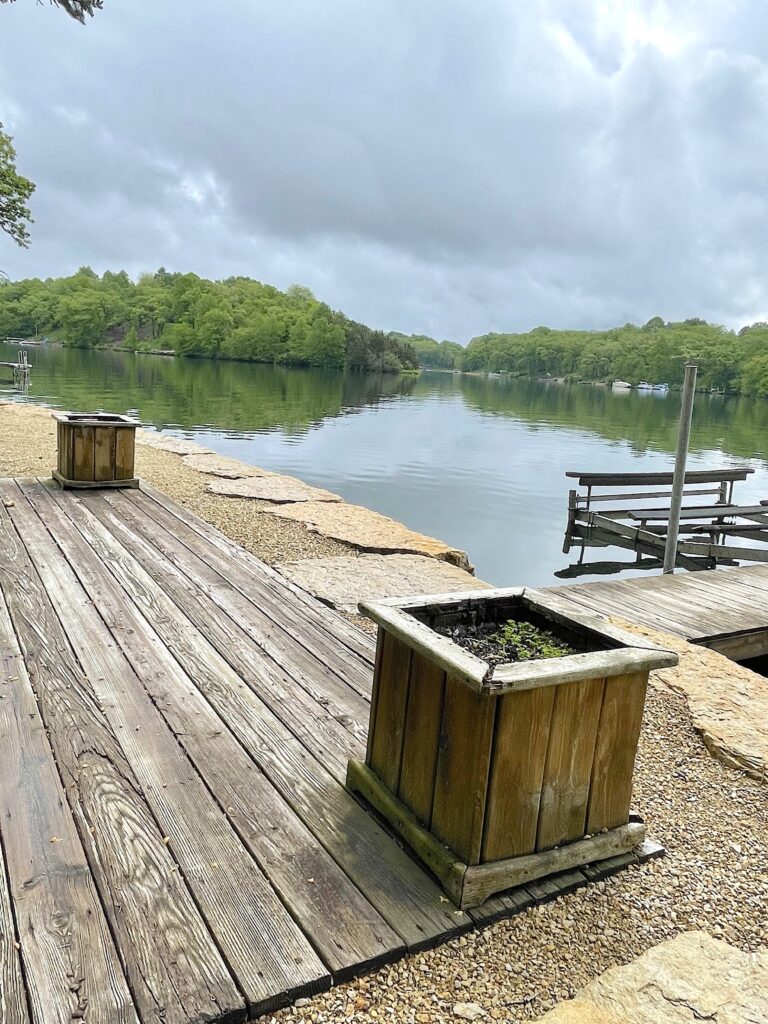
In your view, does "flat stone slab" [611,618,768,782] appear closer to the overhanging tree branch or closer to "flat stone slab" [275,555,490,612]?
"flat stone slab" [275,555,490,612]

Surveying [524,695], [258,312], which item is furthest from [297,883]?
[258,312]

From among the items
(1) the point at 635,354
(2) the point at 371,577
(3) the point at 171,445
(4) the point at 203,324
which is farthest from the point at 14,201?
(1) the point at 635,354

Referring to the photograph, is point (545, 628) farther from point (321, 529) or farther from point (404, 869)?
point (321, 529)

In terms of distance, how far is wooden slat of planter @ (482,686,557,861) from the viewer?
1.86 meters

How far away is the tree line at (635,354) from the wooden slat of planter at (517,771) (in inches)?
2921

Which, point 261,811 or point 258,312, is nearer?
point 261,811

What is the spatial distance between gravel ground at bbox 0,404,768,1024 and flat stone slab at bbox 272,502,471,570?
11.1 ft

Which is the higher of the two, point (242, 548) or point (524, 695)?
point (524, 695)

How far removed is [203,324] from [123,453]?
293ft

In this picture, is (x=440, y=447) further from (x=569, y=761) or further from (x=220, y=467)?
(x=569, y=761)

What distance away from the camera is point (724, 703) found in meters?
3.63

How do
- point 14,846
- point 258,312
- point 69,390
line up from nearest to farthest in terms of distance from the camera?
point 14,846 < point 69,390 < point 258,312

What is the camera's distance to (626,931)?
6.23 ft

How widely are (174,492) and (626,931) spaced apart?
709 centimetres
